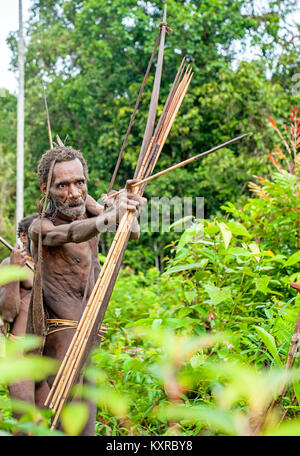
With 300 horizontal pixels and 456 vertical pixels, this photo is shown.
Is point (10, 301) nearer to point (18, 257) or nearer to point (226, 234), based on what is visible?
point (18, 257)

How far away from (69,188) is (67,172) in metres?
0.06

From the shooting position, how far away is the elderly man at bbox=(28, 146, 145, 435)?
224 cm

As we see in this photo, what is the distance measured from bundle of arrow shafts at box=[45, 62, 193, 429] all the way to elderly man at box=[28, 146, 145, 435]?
13.3 inches

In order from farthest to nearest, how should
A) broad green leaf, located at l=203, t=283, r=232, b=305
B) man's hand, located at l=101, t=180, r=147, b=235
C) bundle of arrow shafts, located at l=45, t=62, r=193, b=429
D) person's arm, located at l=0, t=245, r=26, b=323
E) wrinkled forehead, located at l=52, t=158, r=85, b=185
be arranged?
1. person's arm, located at l=0, t=245, r=26, b=323
2. wrinkled forehead, located at l=52, t=158, r=85, b=185
3. broad green leaf, located at l=203, t=283, r=232, b=305
4. man's hand, located at l=101, t=180, r=147, b=235
5. bundle of arrow shafts, located at l=45, t=62, r=193, b=429

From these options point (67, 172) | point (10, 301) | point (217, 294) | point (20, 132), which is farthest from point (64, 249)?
point (20, 132)

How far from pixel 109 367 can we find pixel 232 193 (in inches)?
379

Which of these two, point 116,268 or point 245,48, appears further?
point 245,48

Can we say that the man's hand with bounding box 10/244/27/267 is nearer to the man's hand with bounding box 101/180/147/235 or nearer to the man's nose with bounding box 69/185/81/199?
the man's nose with bounding box 69/185/81/199

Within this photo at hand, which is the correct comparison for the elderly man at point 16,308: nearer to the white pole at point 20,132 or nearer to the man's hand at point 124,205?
the man's hand at point 124,205

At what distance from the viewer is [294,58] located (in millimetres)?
12367

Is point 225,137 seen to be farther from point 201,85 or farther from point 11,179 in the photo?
point 11,179

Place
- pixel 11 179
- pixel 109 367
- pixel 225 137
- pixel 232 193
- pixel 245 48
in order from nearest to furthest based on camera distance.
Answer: pixel 109 367 < pixel 232 193 < pixel 225 137 < pixel 245 48 < pixel 11 179

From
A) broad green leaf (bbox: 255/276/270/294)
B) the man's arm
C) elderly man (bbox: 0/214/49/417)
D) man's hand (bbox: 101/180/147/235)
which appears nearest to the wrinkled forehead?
the man's arm
